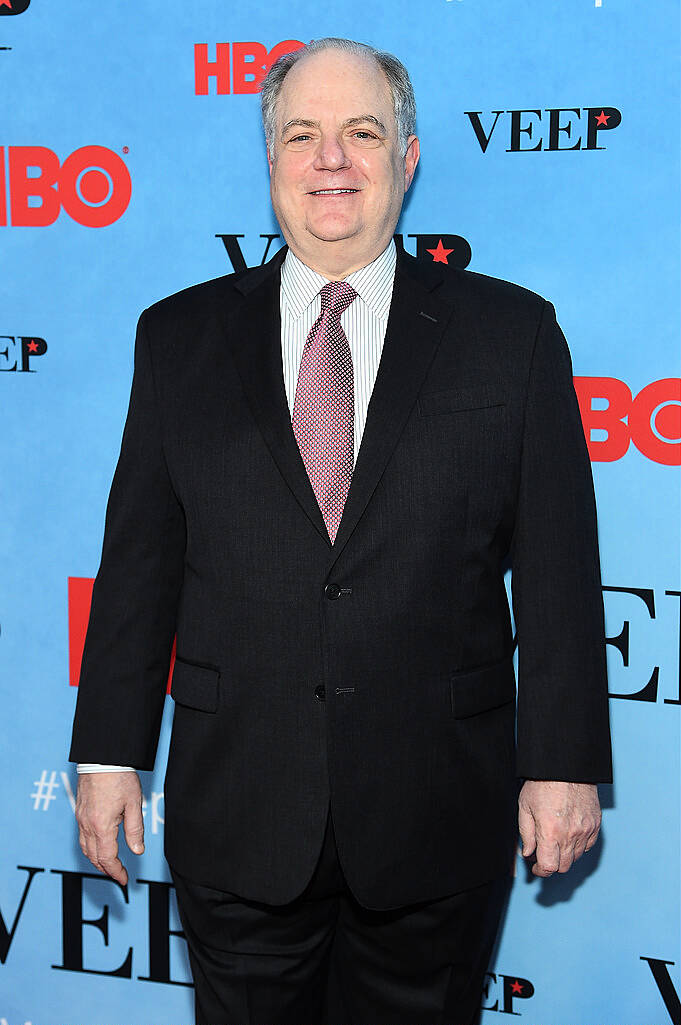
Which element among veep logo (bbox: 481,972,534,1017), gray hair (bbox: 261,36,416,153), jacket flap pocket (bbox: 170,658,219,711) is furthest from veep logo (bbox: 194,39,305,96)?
veep logo (bbox: 481,972,534,1017)

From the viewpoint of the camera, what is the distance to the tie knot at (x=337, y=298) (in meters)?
1.63

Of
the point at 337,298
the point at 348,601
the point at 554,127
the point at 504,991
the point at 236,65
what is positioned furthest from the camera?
the point at 504,991

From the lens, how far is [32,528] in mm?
2262

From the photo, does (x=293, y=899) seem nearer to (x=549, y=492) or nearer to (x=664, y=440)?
(x=549, y=492)

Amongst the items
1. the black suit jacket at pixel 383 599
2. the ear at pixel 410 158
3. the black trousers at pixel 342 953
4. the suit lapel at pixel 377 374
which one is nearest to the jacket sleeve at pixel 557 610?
the black suit jacket at pixel 383 599

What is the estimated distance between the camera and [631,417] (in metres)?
1.96

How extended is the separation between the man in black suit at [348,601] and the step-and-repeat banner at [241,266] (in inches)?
13.0

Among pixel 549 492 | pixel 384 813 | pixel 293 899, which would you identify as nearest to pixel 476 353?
pixel 549 492

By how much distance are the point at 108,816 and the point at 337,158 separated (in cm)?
101

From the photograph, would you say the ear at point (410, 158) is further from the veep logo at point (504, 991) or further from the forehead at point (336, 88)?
the veep logo at point (504, 991)

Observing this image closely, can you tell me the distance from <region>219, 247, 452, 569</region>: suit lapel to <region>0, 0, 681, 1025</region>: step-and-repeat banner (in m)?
0.40

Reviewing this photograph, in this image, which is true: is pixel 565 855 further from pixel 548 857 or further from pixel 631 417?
pixel 631 417

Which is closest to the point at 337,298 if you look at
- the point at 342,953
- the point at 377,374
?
the point at 377,374

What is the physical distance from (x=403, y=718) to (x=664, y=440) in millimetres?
739
